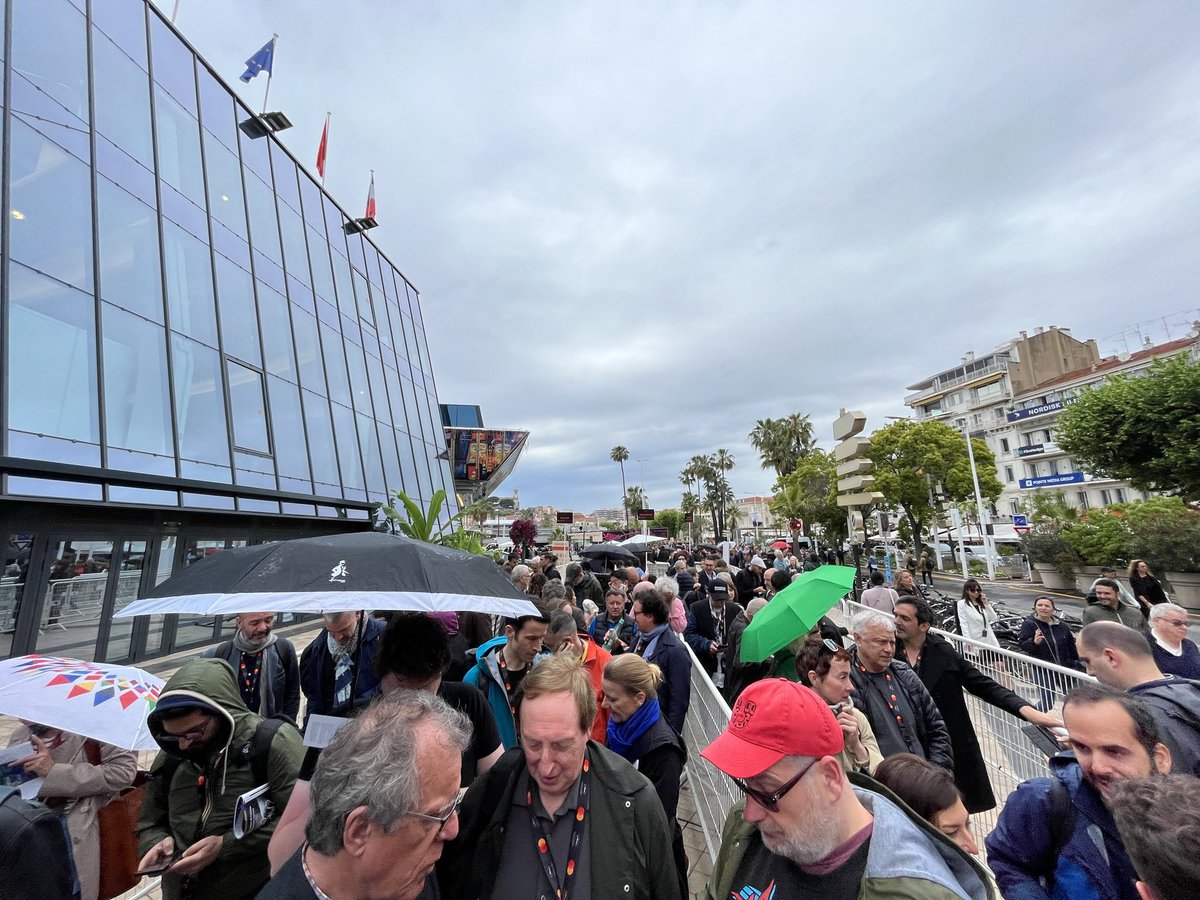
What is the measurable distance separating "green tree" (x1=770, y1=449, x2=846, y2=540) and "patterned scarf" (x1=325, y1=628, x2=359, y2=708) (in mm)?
39378

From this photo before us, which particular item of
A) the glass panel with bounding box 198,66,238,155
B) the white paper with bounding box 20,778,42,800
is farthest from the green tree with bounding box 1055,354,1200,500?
the glass panel with bounding box 198,66,238,155

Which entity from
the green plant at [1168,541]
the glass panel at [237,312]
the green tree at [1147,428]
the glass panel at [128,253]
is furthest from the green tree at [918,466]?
the glass panel at [128,253]

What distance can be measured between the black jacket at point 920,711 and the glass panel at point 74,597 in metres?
11.8

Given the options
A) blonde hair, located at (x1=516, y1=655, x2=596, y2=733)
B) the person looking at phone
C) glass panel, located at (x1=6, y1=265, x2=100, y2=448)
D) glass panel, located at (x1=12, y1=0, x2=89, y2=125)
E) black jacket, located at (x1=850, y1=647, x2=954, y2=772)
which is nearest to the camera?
blonde hair, located at (x1=516, y1=655, x2=596, y2=733)

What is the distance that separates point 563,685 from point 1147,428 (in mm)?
26633

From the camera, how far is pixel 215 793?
2.15m

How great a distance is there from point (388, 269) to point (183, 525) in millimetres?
18059

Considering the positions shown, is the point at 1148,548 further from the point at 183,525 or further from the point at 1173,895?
the point at 183,525

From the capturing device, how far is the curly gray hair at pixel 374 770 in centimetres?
126

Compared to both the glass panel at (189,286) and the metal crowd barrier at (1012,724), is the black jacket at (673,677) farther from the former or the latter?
the glass panel at (189,286)

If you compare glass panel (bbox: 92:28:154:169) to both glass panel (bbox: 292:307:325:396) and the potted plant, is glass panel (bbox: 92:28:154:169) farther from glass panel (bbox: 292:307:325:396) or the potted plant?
the potted plant

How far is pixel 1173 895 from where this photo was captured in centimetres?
115

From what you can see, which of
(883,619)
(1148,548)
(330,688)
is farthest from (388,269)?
(1148,548)

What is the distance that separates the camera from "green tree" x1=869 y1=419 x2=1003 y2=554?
31516 mm
